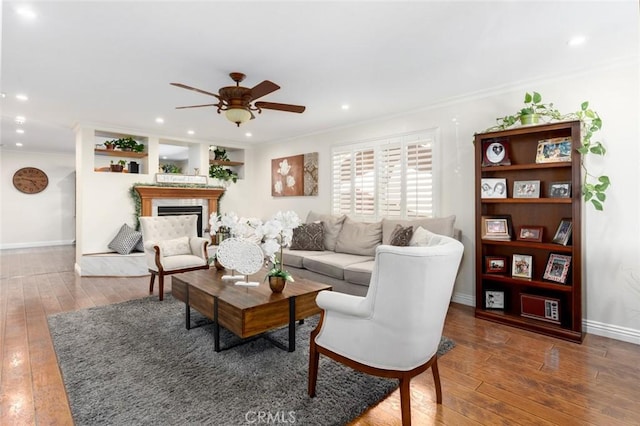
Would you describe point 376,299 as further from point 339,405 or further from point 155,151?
point 155,151

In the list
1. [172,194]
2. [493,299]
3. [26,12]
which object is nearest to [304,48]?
[26,12]

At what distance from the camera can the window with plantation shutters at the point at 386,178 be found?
423 cm

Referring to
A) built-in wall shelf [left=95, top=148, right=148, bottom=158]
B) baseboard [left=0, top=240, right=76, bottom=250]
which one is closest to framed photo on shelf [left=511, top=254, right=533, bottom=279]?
built-in wall shelf [left=95, top=148, right=148, bottom=158]

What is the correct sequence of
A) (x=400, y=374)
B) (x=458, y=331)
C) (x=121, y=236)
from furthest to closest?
1. (x=121, y=236)
2. (x=458, y=331)
3. (x=400, y=374)

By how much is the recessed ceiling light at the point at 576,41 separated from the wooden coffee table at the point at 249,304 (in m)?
2.73

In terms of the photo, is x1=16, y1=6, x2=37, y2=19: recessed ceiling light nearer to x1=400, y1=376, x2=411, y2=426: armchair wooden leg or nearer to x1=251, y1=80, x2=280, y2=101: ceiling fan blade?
x1=251, y1=80, x2=280, y2=101: ceiling fan blade

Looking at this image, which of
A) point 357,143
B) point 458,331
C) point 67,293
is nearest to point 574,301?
point 458,331

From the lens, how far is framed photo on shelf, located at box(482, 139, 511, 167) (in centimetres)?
340

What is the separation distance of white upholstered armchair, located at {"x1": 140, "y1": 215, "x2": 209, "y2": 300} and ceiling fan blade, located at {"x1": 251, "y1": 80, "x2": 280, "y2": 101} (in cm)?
228

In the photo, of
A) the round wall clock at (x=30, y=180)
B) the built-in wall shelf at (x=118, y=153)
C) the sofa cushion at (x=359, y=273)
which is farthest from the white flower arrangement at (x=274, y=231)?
the round wall clock at (x=30, y=180)

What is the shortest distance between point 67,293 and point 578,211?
574 cm

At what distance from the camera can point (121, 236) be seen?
5441mm

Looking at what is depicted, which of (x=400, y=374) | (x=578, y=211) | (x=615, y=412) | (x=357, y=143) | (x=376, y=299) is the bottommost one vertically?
(x=615, y=412)

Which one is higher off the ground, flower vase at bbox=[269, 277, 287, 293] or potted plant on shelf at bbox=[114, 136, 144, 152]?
potted plant on shelf at bbox=[114, 136, 144, 152]
